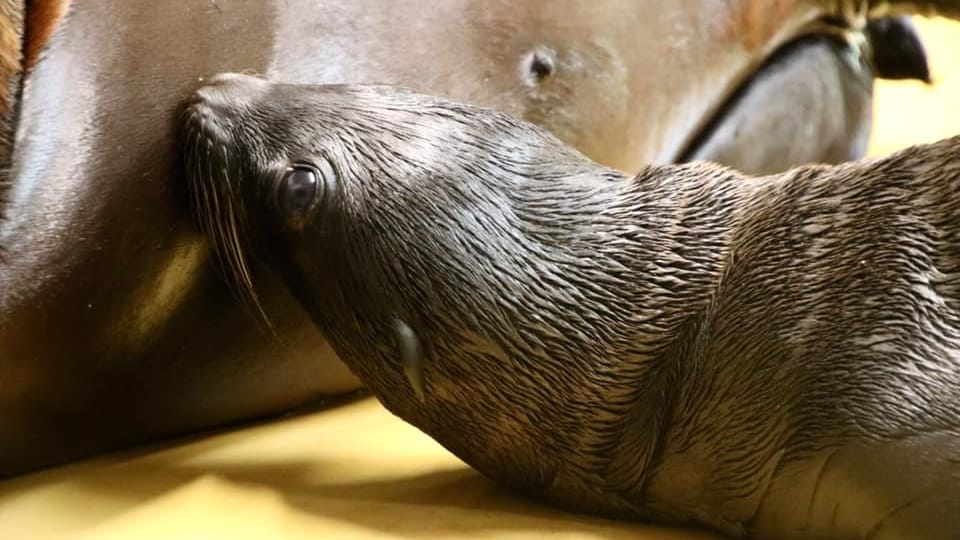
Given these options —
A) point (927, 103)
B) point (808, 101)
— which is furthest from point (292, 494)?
point (927, 103)

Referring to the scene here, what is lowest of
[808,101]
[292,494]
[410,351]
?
[292,494]

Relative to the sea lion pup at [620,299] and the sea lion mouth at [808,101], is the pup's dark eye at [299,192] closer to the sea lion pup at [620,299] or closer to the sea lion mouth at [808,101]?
the sea lion pup at [620,299]

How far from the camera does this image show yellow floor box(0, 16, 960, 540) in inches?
44.9

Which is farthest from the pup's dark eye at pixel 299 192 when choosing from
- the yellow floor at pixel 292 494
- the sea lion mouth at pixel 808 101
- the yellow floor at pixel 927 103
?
the yellow floor at pixel 927 103

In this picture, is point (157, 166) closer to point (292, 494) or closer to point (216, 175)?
point (216, 175)

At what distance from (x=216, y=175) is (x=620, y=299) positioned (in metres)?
0.43

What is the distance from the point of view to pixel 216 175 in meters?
1.22

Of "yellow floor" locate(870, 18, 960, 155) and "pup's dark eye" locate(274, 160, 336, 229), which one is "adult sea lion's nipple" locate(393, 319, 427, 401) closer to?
"pup's dark eye" locate(274, 160, 336, 229)

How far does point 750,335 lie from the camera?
3.33 ft

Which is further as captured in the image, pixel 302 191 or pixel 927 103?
pixel 927 103

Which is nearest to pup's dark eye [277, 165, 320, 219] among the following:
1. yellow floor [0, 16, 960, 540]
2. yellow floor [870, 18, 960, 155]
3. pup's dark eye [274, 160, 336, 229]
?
pup's dark eye [274, 160, 336, 229]

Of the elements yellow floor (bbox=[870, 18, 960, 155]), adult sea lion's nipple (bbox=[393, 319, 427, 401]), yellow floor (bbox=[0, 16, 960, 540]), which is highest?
yellow floor (bbox=[870, 18, 960, 155])

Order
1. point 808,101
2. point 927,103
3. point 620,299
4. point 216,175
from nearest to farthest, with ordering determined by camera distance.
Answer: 1. point 620,299
2. point 216,175
3. point 808,101
4. point 927,103

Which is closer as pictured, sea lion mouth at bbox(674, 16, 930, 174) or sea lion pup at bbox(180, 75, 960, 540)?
sea lion pup at bbox(180, 75, 960, 540)
